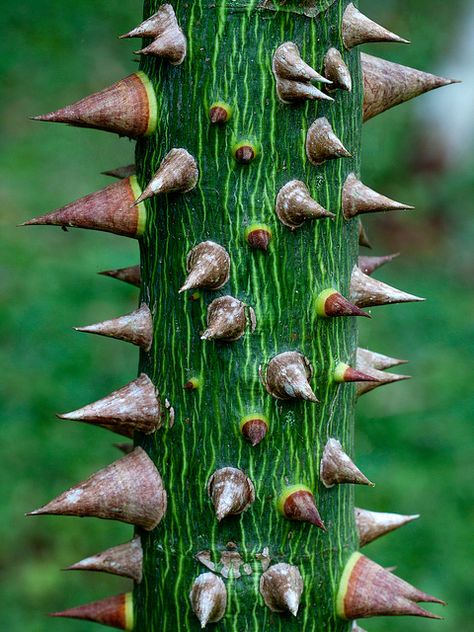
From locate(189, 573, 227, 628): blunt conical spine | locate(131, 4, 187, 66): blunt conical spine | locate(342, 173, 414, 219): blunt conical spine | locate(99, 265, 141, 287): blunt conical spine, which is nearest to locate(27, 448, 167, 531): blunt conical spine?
locate(189, 573, 227, 628): blunt conical spine

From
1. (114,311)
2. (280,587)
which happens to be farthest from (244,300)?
(114,311)

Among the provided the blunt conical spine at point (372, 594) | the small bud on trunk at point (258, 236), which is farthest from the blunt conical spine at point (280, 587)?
the small bud on trunk at point (258, 236)

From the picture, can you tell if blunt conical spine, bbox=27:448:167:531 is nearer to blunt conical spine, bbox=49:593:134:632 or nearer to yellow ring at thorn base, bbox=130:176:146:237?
blunt conical spine, bbox=49:593:134:632

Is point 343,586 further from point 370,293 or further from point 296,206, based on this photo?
point 296,206

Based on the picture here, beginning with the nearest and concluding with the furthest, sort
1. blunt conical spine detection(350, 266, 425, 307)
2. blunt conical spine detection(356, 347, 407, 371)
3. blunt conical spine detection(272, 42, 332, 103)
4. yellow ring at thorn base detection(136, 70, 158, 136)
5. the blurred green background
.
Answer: blunt conical spine detection(272, 42, 332, 103) → yellow ring at thorn base detection(136, 70, 158, 136) → blunt conical spine detection(350, 266, 425, 307) → blunt conical spine detection(356, 347, 407, 371) → the blurred green background

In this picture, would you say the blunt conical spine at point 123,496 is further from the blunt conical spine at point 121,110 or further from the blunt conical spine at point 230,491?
the blunt conical spine at point 121,110

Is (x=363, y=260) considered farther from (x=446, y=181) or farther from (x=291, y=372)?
(x=446, y=181)

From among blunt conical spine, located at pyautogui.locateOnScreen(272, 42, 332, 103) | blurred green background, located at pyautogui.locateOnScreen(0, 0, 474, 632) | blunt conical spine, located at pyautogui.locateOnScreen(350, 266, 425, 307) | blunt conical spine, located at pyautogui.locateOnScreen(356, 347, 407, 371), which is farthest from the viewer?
blurred green background, located at pyautogui.locateOnScreen(0, 0, 474, 632)
